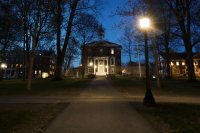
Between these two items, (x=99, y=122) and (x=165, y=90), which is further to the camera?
(x=165, y=90)

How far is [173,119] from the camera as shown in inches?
370

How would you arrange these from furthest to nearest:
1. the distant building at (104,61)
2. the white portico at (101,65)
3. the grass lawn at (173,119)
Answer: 1. the white portico at (101,65)
2. the distant building at (104,61)
3. the grass lawn at (173,119)

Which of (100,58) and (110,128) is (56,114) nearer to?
(110,128)

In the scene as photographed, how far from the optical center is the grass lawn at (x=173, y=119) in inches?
315

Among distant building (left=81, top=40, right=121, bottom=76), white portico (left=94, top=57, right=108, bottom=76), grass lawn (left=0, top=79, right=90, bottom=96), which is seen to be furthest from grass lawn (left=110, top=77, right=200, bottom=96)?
white portico (left=94, top=57, right=108, bottom=76)

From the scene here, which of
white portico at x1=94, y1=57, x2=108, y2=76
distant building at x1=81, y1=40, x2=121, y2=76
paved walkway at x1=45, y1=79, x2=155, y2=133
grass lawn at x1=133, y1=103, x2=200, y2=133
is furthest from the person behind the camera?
white portico at x1=94, y1=57, x2=108, y2=76

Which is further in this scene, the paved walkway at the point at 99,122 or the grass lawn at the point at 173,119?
the grass lawn at the point at 173,119

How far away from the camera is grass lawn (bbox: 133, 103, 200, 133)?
801 cm

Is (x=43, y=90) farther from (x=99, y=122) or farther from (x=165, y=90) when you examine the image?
(x=99, y=122)

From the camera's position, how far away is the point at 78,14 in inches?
1287

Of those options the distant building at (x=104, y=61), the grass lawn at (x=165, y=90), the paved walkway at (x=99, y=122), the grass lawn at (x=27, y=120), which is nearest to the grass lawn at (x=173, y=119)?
the paved walkway at (x=99, y=122)

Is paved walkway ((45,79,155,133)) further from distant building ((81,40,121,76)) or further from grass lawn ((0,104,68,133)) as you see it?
distant building ((81,40,121,76))

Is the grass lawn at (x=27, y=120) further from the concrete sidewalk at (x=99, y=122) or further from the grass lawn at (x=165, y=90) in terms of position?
the grass lawn at (x=165, y=90)

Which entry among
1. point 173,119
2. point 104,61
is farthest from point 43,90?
point 104,61
